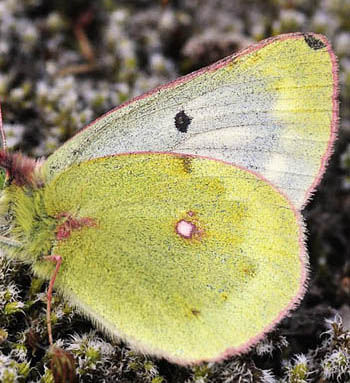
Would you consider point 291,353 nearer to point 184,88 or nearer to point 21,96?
point 184,88

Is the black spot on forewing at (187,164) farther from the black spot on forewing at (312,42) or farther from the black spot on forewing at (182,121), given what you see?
the black spot on forewing at (312,42)

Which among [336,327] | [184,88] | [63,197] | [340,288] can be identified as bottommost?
[340,288]

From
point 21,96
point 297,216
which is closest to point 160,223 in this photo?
point 297,216

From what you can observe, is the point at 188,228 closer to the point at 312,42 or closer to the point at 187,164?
the point at 187,164

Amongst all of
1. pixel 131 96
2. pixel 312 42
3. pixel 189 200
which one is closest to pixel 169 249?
pixel 189 200

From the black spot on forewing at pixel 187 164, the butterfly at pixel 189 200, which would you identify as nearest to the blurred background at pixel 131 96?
the butterfly at pixel 189 200

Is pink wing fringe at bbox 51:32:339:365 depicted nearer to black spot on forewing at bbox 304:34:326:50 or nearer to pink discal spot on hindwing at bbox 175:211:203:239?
black spot on forewing at bbox 304:34:326:50

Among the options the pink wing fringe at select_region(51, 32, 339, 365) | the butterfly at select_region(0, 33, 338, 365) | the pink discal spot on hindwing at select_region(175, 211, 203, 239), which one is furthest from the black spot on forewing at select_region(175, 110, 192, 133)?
the pink discal spot on hindwing at select_region(175, 211, 203, 239)
